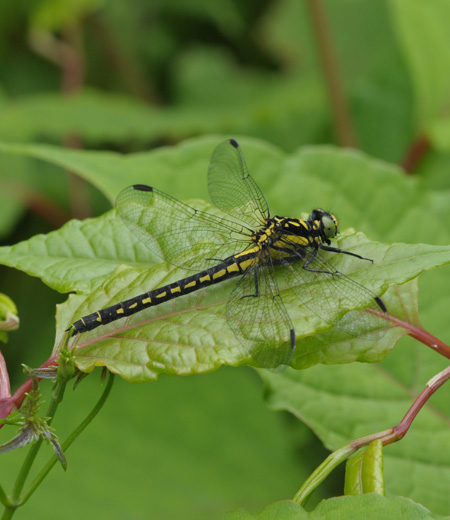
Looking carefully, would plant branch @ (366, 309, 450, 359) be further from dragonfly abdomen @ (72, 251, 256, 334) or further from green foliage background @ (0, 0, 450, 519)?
dragonfly abdomen @ (72, 251, 256, 334)

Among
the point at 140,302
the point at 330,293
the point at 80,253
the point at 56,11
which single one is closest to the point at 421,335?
the point at 330,293

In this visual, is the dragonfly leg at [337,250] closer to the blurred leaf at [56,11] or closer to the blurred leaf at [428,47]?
the blurred leaf at [428,47]

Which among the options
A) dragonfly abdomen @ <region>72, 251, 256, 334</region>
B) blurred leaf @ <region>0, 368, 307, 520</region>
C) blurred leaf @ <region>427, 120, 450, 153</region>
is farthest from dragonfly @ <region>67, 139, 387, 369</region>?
blurred leaf @ <region>0, 368, 307, 520</region>

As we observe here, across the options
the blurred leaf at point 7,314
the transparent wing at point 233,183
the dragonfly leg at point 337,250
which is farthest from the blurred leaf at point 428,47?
the blurred leaf at point 7,314

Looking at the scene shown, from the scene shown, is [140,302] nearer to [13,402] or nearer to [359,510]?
[13,402]

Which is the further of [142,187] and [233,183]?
[233,183]
